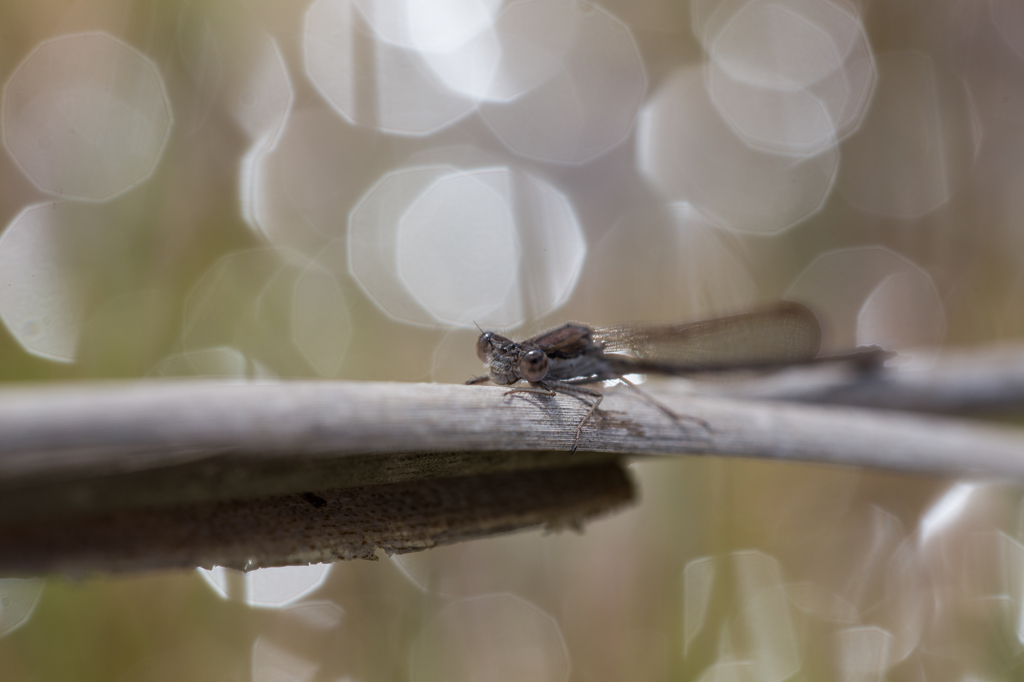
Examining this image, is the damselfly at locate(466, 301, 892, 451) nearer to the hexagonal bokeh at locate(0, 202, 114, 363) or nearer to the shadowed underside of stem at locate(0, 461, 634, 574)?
the shadowed underside of stem at locate(0, 461, 634, 574)

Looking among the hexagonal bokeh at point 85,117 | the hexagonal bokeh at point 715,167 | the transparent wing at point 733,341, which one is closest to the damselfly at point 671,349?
the transparent wing at point 733,341

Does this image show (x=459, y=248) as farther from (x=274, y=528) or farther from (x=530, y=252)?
(x=274, y=528)

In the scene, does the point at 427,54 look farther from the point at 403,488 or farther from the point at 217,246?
the point at 403,488

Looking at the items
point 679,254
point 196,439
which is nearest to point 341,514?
point 196,439

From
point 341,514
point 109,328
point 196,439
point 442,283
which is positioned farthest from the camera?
point 442,283

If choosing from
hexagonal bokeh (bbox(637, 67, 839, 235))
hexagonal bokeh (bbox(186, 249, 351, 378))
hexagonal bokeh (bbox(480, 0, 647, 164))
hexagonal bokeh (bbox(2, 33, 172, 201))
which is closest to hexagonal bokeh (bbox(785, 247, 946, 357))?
hexagonal bokeh (bbox(637, 67, 839, 235))
